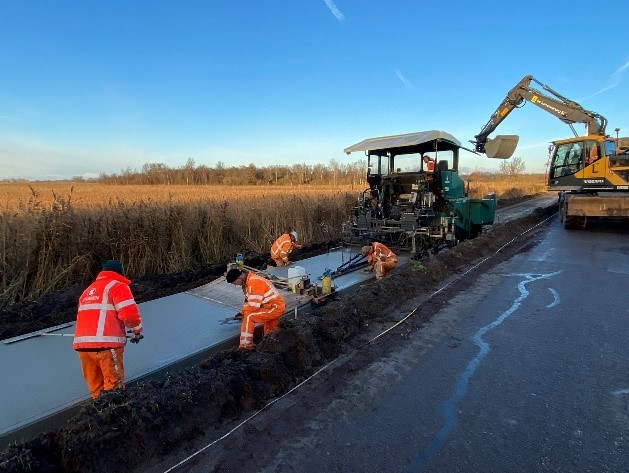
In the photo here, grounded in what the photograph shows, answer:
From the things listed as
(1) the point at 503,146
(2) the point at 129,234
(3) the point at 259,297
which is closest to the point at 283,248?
(2) the point at 129,234

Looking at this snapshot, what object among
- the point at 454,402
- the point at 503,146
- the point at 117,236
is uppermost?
the point at 503,146

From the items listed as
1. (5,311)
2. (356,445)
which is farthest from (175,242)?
(356,445)

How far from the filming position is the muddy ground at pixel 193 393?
7.95 ft

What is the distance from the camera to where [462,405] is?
3.13 m

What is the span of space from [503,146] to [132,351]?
11.2 meters

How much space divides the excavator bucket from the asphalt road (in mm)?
6616

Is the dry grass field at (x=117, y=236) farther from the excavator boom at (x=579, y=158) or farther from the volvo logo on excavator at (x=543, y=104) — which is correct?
the volvo logo on excavator at (x=543, y=104)

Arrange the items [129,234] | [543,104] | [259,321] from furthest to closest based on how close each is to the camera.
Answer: [543,104] < [129,234] < [259,321]

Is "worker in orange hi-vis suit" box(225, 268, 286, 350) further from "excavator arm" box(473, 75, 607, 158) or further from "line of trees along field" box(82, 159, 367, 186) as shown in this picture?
"line of trees along field" box(82, 159, 367, 186)

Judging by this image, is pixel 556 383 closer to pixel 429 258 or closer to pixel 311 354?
pixel 311 354

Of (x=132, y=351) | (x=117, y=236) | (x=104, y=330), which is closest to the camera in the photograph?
(x=104, y=330)

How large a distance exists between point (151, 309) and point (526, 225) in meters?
14.9

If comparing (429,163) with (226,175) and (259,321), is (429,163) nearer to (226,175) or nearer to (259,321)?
(259,321)

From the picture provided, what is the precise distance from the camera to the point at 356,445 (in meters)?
2.66
